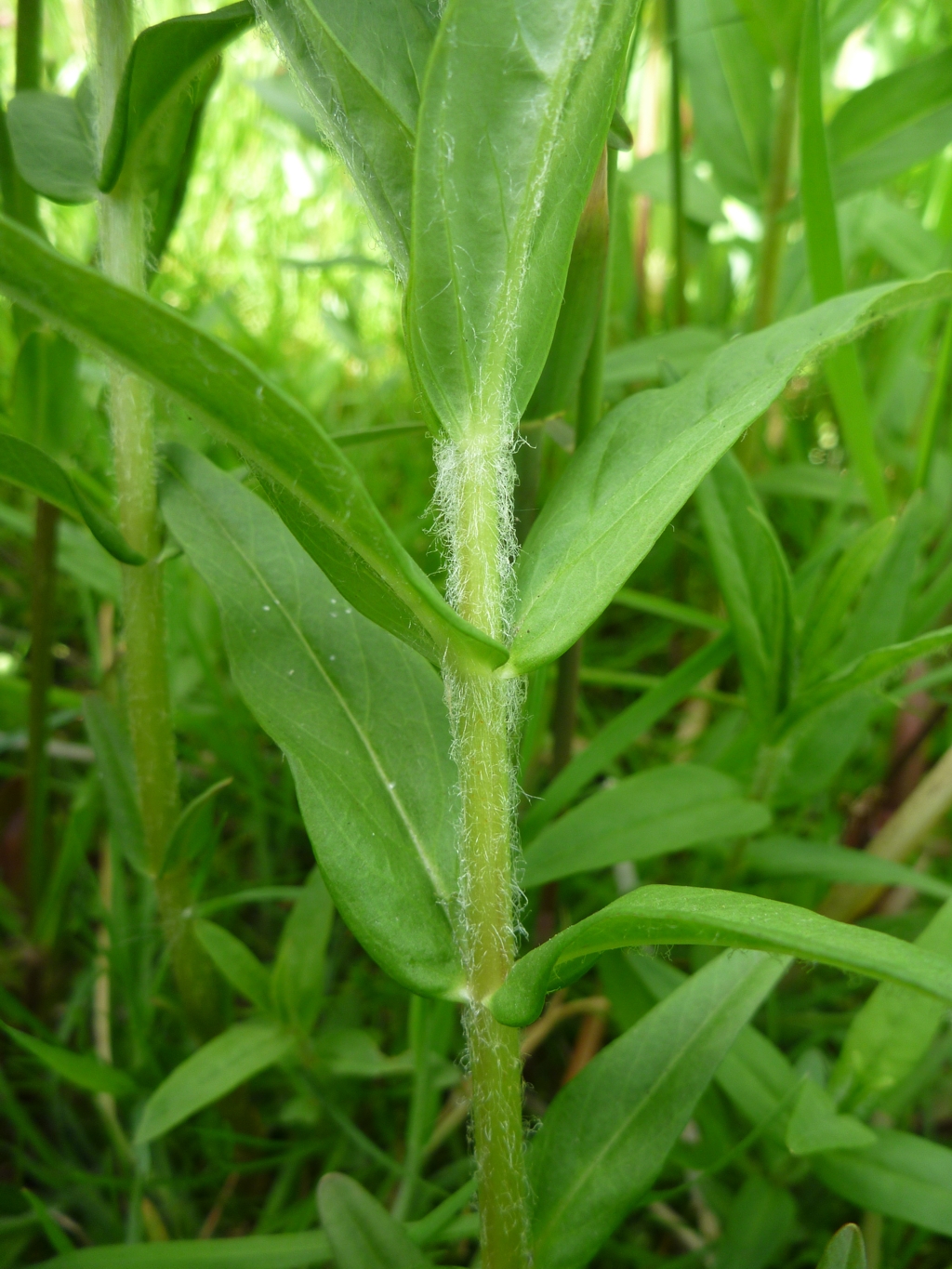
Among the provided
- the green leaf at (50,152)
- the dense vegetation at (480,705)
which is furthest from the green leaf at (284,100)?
the green leaf at (50,152)

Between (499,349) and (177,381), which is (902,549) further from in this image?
(177,381)

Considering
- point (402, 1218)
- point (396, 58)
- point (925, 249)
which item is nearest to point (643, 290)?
point (925, 249)

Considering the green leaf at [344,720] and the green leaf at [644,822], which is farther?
the green leaf at [644,822]

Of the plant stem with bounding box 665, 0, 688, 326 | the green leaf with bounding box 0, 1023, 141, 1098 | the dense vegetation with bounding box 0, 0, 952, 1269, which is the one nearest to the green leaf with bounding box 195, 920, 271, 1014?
the dense vegetation with bounding box 0, 0, 952, 1269

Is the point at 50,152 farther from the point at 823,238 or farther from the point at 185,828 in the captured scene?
the point at 823,238

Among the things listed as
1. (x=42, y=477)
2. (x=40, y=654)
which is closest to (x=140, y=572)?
(x=42, y=477)

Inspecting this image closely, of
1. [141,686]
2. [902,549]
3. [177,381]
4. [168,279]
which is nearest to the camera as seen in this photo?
[177,381]

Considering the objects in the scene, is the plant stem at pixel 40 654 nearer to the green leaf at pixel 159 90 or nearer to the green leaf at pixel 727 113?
the green leaf at pixel 159 90
